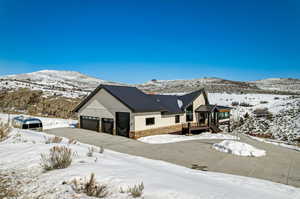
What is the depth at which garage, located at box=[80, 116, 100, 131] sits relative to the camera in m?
21.8

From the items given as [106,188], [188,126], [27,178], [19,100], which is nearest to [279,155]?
[188,126]

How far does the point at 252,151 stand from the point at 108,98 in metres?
13.6

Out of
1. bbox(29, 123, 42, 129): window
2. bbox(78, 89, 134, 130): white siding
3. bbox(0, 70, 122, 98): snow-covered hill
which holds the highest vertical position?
bbox(0, 70, 122, 98): snow-covered hill

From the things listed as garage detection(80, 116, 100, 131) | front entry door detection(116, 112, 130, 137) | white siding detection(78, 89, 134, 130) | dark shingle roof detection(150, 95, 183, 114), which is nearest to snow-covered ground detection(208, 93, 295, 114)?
dark shingle roof detection(150, 95, 183, 114)

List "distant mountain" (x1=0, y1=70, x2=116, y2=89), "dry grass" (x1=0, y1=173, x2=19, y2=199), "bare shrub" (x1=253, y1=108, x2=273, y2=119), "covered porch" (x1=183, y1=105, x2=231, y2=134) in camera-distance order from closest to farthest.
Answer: "dry grass" (x1=0, y1=173, x2=19, y2=199) < "covered porch" (x1=183, y1=105, x2=231, y2=134) < "bare shrub" (x1=253, y1=108, x2=273, y2=119) < "distant mountain" (x1=0, y1=70, x2=116, y2=89)

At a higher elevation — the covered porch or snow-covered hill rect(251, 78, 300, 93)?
snow-covered hill rect(251, 78, 300, 93)

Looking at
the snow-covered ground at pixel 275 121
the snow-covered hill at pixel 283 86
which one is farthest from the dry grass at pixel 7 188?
the snow-covered hill at pixel 283 86

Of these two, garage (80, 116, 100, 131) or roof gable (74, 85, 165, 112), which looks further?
garage (80, 116, 100, 131)

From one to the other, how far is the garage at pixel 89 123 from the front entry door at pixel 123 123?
3107 mm

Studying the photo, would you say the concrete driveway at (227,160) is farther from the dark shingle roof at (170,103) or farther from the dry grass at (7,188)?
the dry grass at (7,188)

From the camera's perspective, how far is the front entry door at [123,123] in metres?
18.9

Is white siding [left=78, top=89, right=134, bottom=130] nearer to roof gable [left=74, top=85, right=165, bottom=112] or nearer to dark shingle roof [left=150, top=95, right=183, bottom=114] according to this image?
roof gable [left=74, top=85, right=165, bottom=112]

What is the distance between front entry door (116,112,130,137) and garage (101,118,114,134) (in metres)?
0.84

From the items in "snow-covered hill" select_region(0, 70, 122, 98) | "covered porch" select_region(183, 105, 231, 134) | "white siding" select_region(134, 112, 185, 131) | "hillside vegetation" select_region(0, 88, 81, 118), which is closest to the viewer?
"white siding" select_region(134, 112, 185, 131)
